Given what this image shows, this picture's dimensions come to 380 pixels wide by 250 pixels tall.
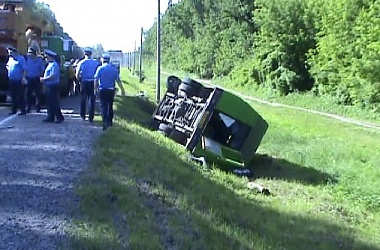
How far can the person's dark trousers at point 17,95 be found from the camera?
56.1ft

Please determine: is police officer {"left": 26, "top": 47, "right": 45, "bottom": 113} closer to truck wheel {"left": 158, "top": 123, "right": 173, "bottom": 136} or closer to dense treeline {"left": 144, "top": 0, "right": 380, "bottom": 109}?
truck wheel {"left": 158, "top": 123, "right": 173, "bottom": 136}

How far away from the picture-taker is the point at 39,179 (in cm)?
920

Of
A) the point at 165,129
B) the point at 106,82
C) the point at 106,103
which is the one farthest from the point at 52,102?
the point at 165,129

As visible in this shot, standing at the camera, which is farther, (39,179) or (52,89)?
(52,89)

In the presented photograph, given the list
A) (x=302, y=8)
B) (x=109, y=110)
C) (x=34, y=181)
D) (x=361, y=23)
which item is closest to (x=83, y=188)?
(x=34, y=181)

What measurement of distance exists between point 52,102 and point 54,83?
1.64 feet

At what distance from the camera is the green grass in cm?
775

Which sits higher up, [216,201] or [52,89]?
[52,89]

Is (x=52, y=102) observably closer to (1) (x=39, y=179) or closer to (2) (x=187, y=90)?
(2) (x=187, y=90)

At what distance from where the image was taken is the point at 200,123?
57.5 feet

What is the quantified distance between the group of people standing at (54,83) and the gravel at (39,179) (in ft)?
2.19

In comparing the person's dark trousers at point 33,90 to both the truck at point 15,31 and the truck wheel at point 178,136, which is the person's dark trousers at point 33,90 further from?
the truck wheel at point 178,136

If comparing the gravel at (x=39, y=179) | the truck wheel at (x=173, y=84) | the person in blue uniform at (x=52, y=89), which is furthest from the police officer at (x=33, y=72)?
the truck wheel at (x=173, y=84)

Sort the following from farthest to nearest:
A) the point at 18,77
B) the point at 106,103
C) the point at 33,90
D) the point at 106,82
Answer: the point at 33,90, the point at 18,77, the point at 106,103, the point at 106,82
